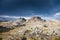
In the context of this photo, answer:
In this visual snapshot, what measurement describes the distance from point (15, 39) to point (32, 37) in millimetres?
46553

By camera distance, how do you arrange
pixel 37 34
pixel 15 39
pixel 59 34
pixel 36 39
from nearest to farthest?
1. pixel 15 39
2. pixel 36 39
3. pixel 37 34
4. pixel 59 34

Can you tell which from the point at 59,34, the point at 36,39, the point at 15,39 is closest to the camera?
the point at 15,39

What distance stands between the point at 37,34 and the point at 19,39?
170ft

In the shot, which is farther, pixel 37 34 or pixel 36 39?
pixel 37 34

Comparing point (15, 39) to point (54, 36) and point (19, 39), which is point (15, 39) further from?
point (54, 36)

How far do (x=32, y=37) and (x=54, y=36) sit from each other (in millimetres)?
27915

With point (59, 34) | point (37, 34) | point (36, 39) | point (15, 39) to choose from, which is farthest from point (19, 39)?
point (59, 34)

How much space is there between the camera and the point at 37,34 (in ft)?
485

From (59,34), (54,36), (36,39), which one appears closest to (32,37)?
(36,39)

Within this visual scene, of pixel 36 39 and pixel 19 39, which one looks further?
pixel 36 39

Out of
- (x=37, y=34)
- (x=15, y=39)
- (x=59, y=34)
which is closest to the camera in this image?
(x=15, y=39)

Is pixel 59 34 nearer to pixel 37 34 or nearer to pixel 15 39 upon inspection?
pixel 37 34

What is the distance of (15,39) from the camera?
312 ft

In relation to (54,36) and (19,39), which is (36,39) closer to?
(54,36)
